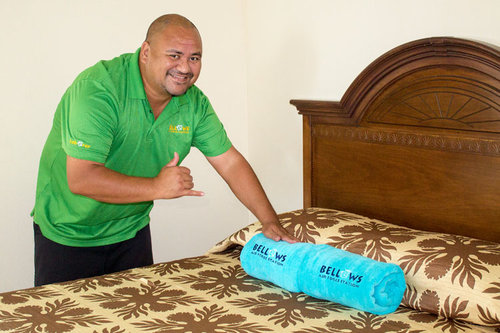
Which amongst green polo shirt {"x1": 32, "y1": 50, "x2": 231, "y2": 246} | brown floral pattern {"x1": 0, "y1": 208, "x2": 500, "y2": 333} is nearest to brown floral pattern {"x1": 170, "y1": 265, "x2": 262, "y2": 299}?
brown floral pattern {"x1": 0, "y1": 208, "x2": 500, "y2": 333}

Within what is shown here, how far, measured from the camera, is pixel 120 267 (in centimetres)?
239

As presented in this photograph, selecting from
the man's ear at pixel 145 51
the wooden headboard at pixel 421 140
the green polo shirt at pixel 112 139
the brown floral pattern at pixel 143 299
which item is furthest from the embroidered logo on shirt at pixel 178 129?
the wooden headboard at pixel 421 140

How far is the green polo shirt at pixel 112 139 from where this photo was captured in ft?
6.56

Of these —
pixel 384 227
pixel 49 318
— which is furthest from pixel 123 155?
pixel 384 227

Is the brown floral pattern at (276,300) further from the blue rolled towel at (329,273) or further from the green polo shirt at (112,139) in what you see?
the green polo shirt at (112,139)

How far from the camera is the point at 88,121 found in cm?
196

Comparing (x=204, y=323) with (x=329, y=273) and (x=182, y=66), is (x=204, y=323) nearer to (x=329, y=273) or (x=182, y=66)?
(x=329, y=273)

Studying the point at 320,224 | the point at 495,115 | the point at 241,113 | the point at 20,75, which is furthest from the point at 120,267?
the point at 495,115

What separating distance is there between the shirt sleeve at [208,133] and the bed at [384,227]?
330 millimetres

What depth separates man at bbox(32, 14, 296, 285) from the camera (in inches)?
76.6

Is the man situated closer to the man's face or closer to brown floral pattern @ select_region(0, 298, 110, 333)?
the man's face

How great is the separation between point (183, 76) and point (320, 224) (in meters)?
0.71

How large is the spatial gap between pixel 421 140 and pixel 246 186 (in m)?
0.67

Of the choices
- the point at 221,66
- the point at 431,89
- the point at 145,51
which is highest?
the point at 221,66
